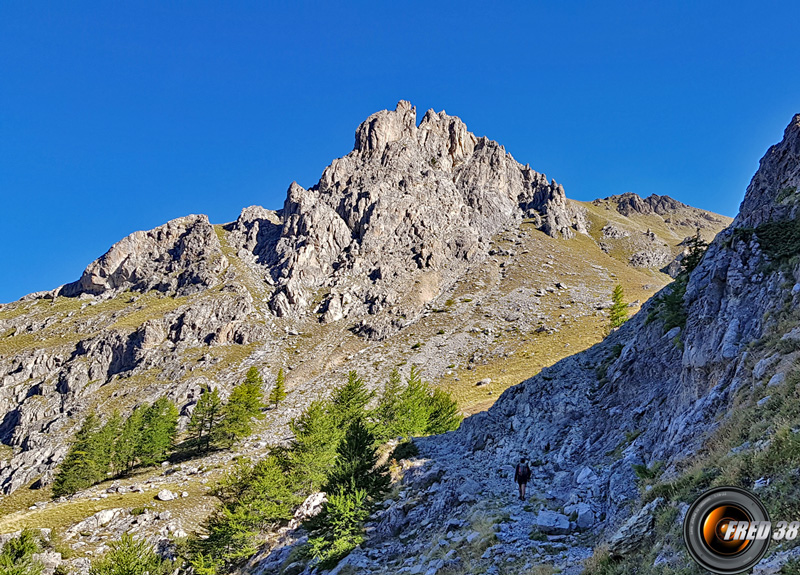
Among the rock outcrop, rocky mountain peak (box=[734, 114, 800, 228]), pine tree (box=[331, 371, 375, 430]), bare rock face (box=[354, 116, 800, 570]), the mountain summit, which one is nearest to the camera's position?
the rock outcrop

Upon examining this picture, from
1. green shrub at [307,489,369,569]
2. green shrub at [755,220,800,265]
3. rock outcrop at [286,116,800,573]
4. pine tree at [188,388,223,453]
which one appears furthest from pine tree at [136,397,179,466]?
green shrub at [755,220,800,265]

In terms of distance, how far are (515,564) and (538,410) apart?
65.6 feet

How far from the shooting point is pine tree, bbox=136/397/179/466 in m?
67.3

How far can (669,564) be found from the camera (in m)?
8.15

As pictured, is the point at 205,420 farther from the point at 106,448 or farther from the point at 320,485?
the point at 320,485

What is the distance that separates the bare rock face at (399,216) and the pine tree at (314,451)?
72.2 meters

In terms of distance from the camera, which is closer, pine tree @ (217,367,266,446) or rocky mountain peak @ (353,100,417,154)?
pine tree @ (217,367,266,446)

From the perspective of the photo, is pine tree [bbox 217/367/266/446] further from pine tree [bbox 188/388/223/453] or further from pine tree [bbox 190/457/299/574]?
pine tree [bbox 190/457/299/574]

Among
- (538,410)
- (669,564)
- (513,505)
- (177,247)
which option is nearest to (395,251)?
(177,247)

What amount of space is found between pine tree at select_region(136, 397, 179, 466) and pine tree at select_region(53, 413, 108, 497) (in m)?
5.60

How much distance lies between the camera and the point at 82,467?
6241 centimetres

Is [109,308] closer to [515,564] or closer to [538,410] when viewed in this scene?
[538,410]

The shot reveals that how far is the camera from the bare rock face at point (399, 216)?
13538 centimetres

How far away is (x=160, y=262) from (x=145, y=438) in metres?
114
